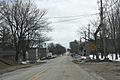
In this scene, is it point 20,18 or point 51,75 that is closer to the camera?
point 51,75

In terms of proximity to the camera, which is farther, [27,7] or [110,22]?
[27,7]

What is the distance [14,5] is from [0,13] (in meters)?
3.62

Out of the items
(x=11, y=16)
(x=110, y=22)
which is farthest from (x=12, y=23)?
(x=110, y=22)

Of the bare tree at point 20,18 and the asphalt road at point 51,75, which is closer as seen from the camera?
the asphalt road at point 51,75

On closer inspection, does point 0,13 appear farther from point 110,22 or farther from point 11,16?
point 110,22

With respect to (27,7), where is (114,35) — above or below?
below

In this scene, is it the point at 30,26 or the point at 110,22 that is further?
the point at 30,26

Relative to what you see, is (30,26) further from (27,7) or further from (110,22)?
(110,22)

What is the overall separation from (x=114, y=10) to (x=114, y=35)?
4.81 meters

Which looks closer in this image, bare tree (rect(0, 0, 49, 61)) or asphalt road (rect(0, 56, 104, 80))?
asphalt road (rect(0, 56, 104, 80))

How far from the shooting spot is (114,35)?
59.1m

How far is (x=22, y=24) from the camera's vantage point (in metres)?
66.8

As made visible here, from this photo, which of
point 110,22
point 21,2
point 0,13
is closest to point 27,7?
point 21,2

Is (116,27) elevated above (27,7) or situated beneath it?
situated beneath
